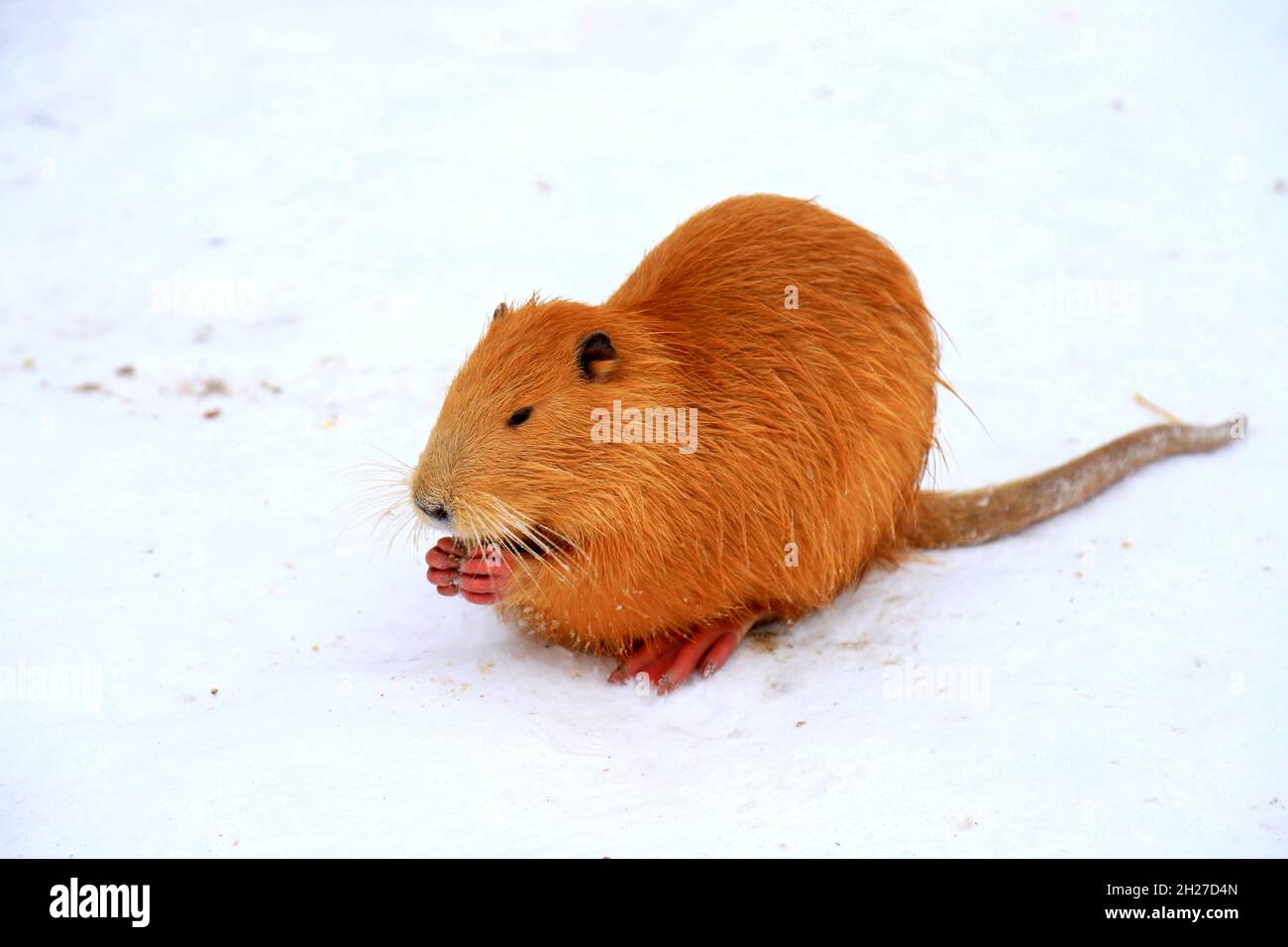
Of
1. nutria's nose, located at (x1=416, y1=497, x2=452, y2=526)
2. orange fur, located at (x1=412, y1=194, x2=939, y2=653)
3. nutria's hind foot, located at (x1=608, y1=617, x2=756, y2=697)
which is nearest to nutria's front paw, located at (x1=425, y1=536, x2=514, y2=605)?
orange fur, located at (x1=412, y1=194, x2=939, y2=653)

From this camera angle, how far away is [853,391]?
3.85 m

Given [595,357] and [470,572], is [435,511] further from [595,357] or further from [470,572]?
[595,357]

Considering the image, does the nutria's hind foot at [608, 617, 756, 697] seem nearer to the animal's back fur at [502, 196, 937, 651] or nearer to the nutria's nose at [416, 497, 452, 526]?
the animal's back fur at [502, 196, 937, 651]

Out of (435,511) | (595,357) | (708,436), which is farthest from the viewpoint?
(708,436)

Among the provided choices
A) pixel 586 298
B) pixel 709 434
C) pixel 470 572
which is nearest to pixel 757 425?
pixel 709 434

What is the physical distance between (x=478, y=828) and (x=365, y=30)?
5618 mm

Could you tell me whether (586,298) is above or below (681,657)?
above

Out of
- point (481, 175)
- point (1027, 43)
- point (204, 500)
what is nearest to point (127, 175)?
point (481, 175)

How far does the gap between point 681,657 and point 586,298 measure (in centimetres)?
239

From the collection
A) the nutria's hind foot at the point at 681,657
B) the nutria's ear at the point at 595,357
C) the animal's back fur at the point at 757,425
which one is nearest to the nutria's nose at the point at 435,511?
the animal's back fur at the point at 757,425

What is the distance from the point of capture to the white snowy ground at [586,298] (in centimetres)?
305

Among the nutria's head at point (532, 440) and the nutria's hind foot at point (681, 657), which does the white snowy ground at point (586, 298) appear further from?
the nutria's head at point (532, 440)

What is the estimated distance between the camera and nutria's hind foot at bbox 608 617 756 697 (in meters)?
3.75

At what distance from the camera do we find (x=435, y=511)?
3387 mm
